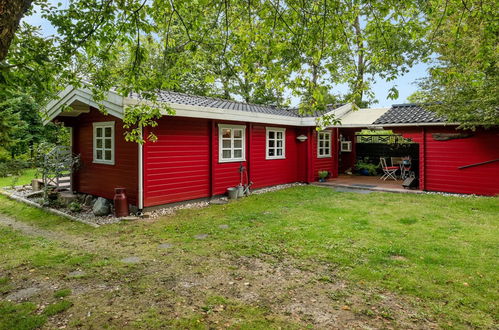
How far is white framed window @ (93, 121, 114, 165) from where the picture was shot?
781cm

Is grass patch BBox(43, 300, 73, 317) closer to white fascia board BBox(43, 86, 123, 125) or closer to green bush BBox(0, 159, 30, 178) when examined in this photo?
white fascia board BBox(43, 86, 123, 125)

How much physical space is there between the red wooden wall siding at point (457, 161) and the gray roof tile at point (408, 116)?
333mm

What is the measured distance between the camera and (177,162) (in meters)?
7.84

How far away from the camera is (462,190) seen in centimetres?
930

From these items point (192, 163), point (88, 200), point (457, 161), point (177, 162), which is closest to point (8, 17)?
point (177, 162)

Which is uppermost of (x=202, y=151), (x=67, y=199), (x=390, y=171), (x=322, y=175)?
(x=202, y=151)

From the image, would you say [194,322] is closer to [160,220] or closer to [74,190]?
[160,220]

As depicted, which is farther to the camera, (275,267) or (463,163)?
(463,163)

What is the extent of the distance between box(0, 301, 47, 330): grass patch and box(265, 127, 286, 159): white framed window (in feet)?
27.0

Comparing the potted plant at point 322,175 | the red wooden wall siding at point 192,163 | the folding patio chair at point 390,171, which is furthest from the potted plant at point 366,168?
the red wooden wall siding at point 192,163

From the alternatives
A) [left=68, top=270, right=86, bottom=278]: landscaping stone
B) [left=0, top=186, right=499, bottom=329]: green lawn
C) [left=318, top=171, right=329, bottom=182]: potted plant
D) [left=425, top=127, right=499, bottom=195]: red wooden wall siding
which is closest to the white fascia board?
[left=0, top=186, right=499, bottom=329]: green lawn

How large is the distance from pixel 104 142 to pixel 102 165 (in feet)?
1.97

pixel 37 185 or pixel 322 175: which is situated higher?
pixel 322 175

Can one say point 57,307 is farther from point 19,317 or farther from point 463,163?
point 463,163
